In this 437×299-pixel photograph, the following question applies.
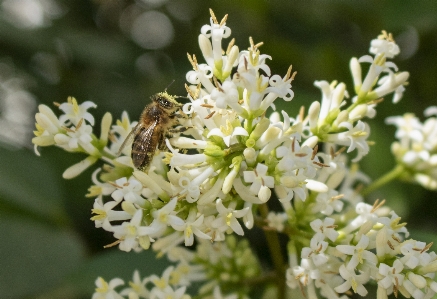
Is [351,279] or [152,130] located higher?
[152,130]

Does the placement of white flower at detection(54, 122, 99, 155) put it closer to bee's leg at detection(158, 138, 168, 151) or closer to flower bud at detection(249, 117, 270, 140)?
bee's leg at detection(158, 138, 168, 151)

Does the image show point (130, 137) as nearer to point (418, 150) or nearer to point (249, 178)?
point (249, 178)

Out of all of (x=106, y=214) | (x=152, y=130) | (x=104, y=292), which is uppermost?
(x=152, y=130)

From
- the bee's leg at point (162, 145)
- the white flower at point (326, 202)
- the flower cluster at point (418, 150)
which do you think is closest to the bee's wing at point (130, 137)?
the bee's leg at point (162, 145)

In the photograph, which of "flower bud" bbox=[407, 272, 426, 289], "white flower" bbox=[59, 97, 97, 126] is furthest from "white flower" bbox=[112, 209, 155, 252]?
"flower bud" bbox=[407, 272, 426, 289]

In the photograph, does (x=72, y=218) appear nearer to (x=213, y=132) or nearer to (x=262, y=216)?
(x=262, y=216)

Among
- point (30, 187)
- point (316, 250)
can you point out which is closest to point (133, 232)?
point (316, 250)

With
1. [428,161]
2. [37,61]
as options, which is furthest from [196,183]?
[37,61]
